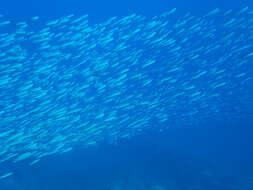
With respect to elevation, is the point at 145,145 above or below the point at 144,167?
above

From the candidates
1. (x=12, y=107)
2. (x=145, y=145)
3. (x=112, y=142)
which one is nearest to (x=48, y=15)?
(x=12, y=107)

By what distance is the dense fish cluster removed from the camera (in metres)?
13.1

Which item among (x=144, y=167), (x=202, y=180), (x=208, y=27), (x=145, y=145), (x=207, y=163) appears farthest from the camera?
(x=208, y=27)

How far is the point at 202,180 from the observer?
11.4m

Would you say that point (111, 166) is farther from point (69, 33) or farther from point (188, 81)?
point (188, 81)

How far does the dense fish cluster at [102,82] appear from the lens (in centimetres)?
1312

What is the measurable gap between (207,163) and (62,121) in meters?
6.49

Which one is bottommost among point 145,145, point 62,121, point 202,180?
point 202,180

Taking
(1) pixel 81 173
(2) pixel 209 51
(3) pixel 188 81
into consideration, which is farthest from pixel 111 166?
(2) pixel 209 51

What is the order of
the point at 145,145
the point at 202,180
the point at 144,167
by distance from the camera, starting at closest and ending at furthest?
1. the point at 202,180
2. the point at 144,167
3. the point at 145,145

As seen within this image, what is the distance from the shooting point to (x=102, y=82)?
50.6 feet

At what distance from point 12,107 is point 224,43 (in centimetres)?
1168

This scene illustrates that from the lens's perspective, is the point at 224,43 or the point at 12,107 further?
the point at 224,43

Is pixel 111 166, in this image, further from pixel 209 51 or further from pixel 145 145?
pixel 209 51
